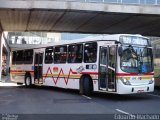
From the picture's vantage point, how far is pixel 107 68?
17.0 m

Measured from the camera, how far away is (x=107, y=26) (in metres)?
31.4

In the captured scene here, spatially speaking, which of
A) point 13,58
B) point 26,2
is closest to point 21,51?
point 13,58

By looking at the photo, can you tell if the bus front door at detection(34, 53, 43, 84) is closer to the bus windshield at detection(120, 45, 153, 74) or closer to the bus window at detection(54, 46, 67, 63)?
the bus window at detection(54, 46, 67, 63)

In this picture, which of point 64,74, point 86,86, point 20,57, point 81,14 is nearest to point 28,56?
point 20,57

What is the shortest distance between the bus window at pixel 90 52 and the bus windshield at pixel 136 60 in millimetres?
1850

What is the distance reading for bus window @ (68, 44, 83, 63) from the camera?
19.5 meters

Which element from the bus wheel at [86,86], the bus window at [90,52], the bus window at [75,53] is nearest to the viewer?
the bus window at [90,52]

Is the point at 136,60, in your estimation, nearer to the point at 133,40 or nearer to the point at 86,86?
the point at 133,40

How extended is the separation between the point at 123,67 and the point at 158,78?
6.58 meters

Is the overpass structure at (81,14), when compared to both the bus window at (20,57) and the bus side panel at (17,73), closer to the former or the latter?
the bus window at (20,57)

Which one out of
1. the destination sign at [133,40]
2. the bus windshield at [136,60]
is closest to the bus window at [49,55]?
the destination sign at [133,40]

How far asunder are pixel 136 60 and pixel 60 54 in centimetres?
624

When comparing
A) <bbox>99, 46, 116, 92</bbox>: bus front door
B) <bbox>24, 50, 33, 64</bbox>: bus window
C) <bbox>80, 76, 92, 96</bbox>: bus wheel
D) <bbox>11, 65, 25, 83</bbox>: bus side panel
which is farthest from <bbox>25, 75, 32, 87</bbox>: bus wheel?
<bbox>99, 46, 116, 92</bbox>: bus front door

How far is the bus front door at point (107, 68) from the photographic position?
54.6 ft
